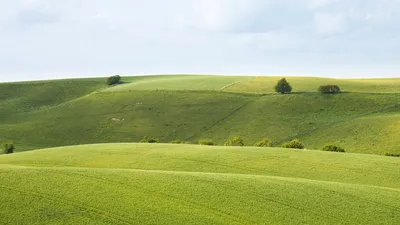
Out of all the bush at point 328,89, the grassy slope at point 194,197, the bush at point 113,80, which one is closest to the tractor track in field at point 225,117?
the bush at point 328,89

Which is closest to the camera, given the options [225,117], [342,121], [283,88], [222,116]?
[342,121]

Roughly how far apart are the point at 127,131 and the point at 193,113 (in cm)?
1284

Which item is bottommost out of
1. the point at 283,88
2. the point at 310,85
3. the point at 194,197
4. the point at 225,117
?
the point at 225,117

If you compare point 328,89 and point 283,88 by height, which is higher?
point 283,88

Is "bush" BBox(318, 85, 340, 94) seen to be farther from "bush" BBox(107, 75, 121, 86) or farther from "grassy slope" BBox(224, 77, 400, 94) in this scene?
"bush" BBox(107, 75, 121, 86)

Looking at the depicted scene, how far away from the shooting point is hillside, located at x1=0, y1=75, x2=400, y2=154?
73262 millimetres

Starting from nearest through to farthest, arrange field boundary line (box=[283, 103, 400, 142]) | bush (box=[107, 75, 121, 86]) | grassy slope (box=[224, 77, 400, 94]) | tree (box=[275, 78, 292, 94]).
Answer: field boundary line (box=[283, 103, 400, 142]) < tree (box=[275, 78, 292, 94]) < grassy slope (box=[224, 77, 400, 94]) < bush (box=[107, 75, 121, 86])

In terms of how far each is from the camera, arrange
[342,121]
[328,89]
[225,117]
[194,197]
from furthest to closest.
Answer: [328,89] < [225,117] < [342,121] < [194,197]

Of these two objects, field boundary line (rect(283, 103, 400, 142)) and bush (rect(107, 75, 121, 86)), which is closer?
field boundary line (rect(283, 103, 400, 142))

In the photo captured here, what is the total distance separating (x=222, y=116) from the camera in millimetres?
89875

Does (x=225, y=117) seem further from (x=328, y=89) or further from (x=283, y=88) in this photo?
(x=328, y=89)

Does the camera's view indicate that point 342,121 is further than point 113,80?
No

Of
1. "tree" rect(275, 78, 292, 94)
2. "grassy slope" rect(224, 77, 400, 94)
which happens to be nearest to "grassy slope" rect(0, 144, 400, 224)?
"tree" rect(275, 78, 292, 94)

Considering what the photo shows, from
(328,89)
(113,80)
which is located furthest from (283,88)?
(113,80)
